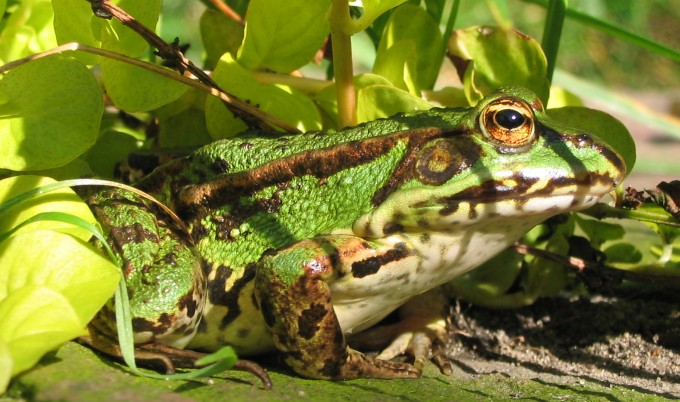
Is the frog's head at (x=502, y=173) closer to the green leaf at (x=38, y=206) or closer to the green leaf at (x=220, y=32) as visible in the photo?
the green leaf at (x=38, y=206)

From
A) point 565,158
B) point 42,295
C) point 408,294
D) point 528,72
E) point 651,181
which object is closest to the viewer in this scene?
point 42,295

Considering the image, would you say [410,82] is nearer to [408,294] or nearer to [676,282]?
[408,294]

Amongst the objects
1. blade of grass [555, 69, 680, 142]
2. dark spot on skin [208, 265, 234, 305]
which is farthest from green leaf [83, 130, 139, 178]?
blade of grass [555, 69, 680, 142]

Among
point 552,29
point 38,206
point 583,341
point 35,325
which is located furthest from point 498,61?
point 35,325

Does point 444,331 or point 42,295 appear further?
point 444,331

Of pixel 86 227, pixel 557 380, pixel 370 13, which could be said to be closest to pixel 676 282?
pixel 557 380

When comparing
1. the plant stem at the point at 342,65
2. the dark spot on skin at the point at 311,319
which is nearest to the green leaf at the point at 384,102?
the plant stem at the point at 342,65
